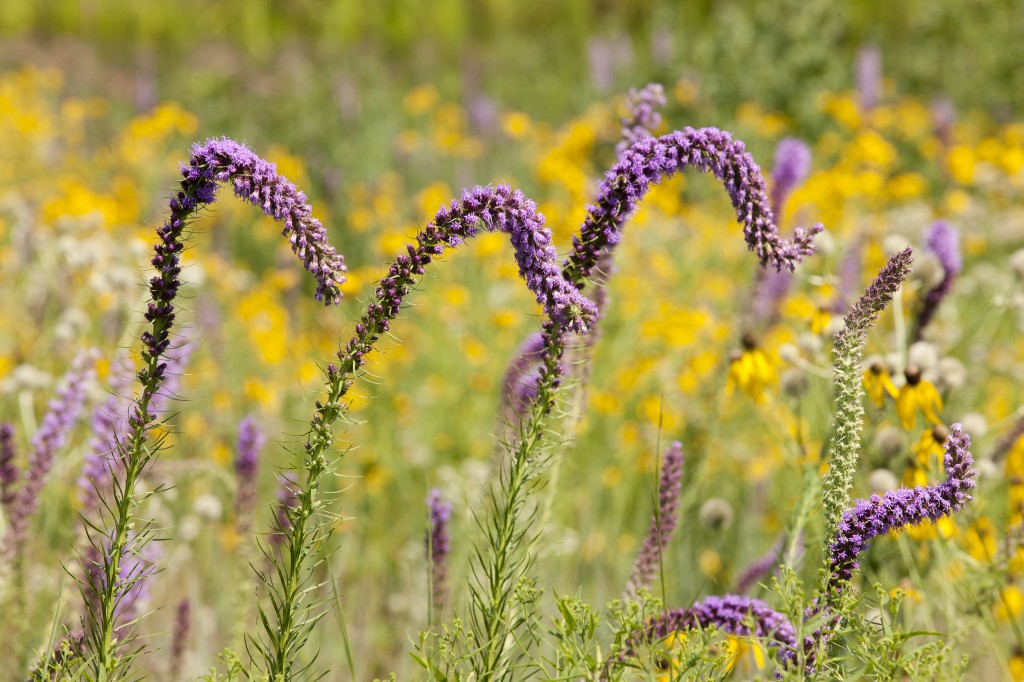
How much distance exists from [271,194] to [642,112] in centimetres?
129

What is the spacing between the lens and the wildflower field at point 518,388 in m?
1.49

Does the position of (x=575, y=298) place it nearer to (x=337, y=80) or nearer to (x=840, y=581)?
(x=840, y=581)

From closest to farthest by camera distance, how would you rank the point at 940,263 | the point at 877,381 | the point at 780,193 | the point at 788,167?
1. the point at 877,381
2. the point at 940,263
3. the point at 780,193
4. the point at 788,167

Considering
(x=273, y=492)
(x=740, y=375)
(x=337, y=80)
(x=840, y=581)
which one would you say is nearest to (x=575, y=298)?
(x=840, y=581)

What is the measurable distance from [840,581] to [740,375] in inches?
54.7

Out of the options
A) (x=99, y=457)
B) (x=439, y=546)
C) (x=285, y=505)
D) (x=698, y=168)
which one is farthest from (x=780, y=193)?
(x=285, y=505)

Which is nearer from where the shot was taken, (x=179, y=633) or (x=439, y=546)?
(x=439, y=546)

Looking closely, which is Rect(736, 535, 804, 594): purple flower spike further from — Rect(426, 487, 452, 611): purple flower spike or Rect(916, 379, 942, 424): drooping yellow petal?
Rect(426, 487, 452, 611): purple flower spike

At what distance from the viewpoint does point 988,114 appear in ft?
41.7

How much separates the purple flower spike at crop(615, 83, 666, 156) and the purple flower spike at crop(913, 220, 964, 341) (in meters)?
1.23

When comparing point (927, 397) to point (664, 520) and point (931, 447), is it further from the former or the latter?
point (664, 520)

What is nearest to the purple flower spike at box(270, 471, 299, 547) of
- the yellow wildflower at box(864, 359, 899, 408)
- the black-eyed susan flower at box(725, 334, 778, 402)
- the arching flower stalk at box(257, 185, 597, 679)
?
the arching flower stalk at box(257, 185, 597, 679)

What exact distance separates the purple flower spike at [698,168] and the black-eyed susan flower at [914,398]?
0.97 meters

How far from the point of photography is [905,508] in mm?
1354
